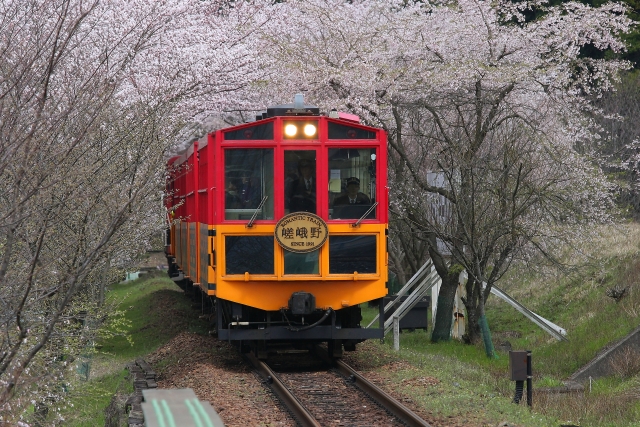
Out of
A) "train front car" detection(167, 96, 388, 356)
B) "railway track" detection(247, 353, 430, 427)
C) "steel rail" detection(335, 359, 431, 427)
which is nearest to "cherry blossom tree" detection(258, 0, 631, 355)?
"train front car" detection(167, 96, 388, 356)

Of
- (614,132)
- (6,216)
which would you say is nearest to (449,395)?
(6,216)

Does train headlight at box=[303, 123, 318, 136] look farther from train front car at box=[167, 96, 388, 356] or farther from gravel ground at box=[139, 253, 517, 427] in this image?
gravel ground at box=[139, 253, 517, 427]

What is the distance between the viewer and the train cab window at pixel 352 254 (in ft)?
→ 33.1

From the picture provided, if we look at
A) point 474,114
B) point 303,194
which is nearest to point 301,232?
point 303,194

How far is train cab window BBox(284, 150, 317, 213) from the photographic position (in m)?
10.1

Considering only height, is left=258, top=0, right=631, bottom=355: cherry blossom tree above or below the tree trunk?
above

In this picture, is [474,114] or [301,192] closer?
[301,192]

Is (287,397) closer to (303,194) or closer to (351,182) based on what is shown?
(303,194)

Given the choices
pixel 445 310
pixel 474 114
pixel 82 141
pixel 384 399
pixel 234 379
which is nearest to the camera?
pixel 384 399

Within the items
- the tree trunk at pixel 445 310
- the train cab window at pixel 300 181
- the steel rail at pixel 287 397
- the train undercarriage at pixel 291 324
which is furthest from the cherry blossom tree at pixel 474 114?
the steel rail at pixel 287 397

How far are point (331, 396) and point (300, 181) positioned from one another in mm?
2562

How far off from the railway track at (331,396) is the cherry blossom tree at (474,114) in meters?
4.09

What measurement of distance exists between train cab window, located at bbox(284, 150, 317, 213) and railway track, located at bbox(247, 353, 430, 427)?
1855 mm

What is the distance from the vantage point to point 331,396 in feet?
29.0
